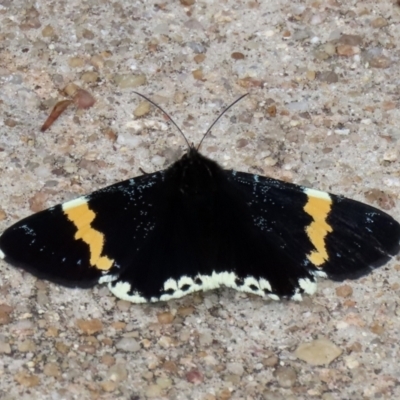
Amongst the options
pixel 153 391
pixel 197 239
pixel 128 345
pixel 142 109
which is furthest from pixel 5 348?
pixel 142 109

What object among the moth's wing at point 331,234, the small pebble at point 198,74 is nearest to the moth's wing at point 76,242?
the moth's wing at point 331,234

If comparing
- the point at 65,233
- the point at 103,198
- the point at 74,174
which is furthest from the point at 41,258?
the point at 74,174

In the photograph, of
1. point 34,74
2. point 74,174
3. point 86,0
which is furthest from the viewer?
point 86,0

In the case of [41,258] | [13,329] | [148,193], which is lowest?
[13,329]

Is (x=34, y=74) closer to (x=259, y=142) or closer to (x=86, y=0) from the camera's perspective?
(x=86, y=0)

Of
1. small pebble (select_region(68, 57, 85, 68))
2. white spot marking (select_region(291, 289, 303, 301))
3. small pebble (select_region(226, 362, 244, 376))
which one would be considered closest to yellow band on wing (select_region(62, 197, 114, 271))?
small pebble (select_region(226, 362, 244, 376))

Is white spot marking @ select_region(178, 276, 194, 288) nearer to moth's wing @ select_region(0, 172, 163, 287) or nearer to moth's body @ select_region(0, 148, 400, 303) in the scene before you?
moth's body @ select_region(0, 148, 400, 303)
